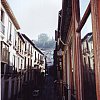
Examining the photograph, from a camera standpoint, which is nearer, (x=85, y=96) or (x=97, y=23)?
(x=97, y=23)

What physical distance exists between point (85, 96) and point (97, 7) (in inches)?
55.6

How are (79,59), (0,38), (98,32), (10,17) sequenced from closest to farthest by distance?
(98,32) → (79,59) → (0,38) → (10,17)

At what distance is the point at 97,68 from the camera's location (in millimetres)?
1809

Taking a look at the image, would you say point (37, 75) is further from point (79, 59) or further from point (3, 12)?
point (79, 59)

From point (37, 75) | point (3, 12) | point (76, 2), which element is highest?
point (3, 12)

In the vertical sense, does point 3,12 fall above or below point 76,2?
above

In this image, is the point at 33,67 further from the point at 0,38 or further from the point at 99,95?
the point at 99,95

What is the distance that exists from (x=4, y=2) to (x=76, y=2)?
11091 millimetres

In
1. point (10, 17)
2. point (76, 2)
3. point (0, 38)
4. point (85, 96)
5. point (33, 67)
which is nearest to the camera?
point (85, 96)

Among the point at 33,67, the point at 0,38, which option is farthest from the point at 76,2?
the point at 33,67

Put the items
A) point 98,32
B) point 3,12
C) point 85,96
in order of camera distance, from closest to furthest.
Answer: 1. point 98,32
2. point 85,96
3. point 3,12

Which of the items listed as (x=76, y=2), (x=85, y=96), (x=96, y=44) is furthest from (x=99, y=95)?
(x=76, y=2)

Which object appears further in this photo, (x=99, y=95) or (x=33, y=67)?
(x=33, y=67)

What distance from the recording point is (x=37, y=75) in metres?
34.9
